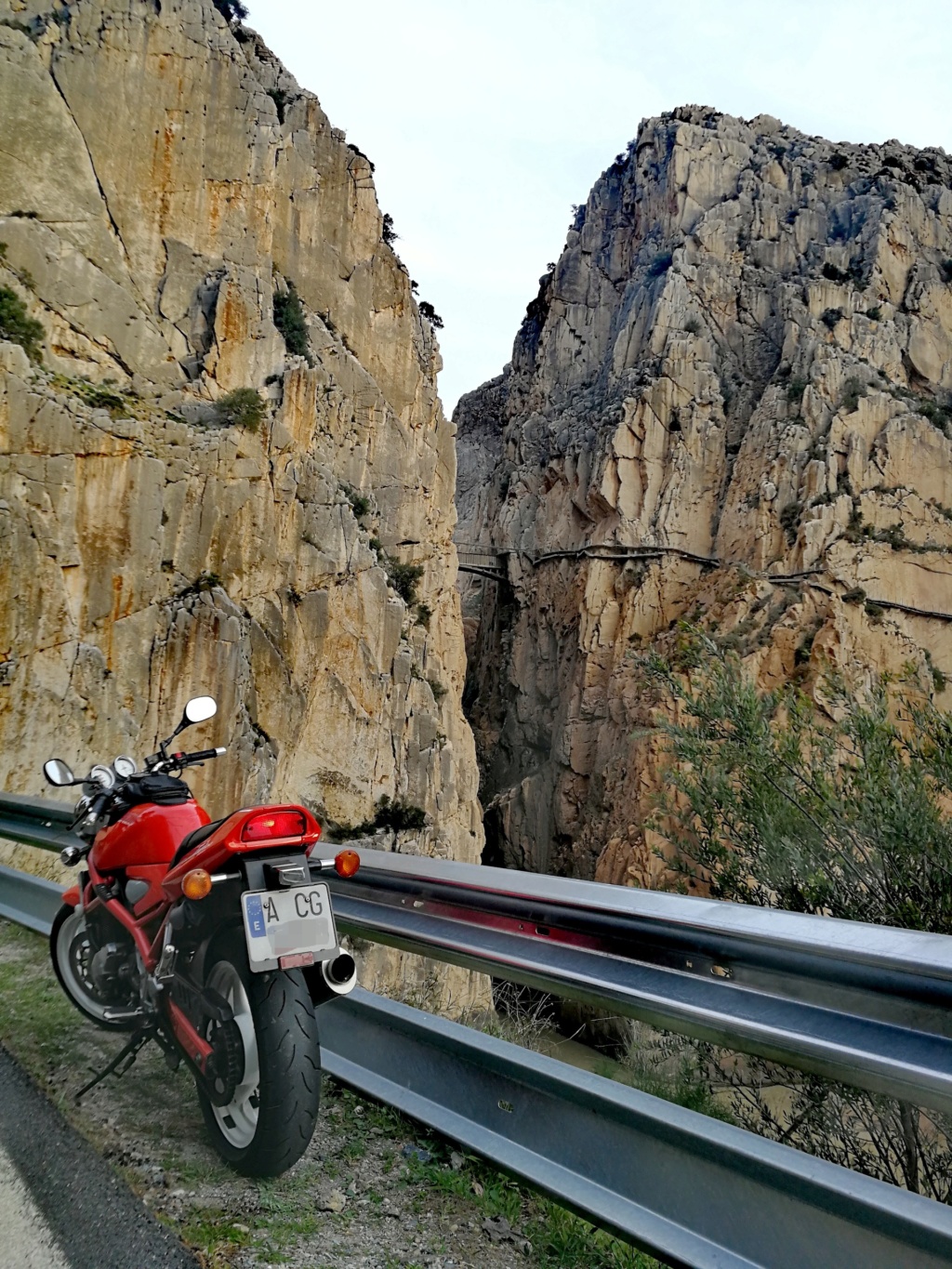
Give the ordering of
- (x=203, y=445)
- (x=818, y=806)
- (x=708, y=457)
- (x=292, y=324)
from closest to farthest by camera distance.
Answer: (x=818, y=806), (x=203, y=445), (x=292, y=324), (x=708, y=457)

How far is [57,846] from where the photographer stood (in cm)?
393

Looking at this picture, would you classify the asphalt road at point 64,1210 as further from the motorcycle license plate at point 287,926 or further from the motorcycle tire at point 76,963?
the motorcycle license plate at point 287,926

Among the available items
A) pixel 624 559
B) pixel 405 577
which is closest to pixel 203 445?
pixel 405 577

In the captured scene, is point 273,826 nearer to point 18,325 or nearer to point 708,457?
point 18,325

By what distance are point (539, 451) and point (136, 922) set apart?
3448 centimetres

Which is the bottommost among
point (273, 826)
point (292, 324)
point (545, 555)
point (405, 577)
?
point (273, 826)

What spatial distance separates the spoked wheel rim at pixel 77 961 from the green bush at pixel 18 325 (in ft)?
38.2

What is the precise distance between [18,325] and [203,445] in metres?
3.09

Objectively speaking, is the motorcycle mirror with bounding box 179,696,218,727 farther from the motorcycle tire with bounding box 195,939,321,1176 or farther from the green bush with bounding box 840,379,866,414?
the green bush with bounding box 840,379,866,414

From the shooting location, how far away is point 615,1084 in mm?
1791

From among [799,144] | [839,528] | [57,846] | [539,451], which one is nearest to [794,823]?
[57,846]

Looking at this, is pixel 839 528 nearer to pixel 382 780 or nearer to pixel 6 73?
pixel 382 780

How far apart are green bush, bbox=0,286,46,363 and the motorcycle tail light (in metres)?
12.5

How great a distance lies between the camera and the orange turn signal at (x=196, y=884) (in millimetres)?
2057
